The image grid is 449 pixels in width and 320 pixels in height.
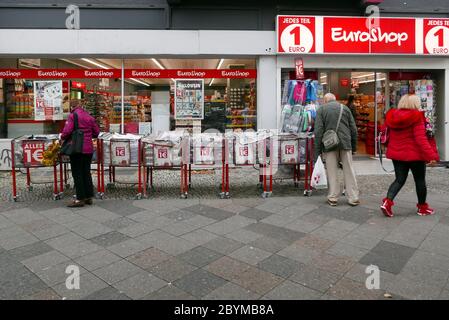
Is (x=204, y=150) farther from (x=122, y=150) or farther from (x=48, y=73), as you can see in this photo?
(x=48, y=73)

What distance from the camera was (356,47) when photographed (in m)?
10.3

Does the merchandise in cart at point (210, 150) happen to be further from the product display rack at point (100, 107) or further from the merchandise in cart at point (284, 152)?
the product display rack at point (100, 107)

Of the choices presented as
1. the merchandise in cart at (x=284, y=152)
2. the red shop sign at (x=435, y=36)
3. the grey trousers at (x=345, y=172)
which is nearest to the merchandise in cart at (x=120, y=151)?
the merchandise in cart at (x=284, y=152)

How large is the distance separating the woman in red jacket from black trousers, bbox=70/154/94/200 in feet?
15.0

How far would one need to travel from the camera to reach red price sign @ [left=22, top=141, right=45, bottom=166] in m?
7.01

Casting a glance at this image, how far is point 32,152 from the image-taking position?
7.02 m

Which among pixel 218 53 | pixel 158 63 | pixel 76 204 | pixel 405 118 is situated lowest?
pixel 76 204

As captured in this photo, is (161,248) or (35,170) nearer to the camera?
(161,248)

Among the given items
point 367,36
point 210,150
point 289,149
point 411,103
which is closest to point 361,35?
Answer: point 367,36

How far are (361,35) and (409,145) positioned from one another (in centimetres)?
532

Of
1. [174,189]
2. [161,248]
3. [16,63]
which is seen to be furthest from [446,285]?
[16,63]

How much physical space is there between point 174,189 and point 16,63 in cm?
550
